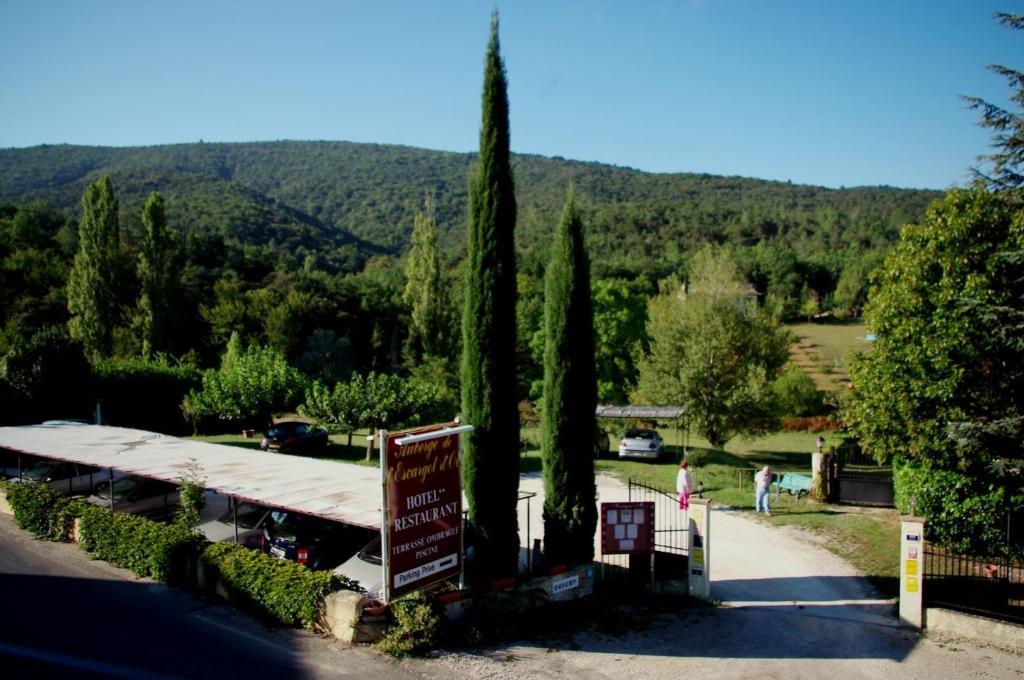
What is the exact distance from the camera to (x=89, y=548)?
46.1ft

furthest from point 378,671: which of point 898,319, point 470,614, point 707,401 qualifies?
point 707,401

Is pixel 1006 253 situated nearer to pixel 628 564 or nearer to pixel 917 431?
pixel 917 431

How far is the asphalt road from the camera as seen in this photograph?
366 inches

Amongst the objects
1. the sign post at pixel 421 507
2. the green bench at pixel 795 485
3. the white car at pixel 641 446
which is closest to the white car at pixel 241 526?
the sign post at pixel 421 507

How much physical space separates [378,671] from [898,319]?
50.7 feet

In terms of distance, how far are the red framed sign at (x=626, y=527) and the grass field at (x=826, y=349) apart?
38.5 metres

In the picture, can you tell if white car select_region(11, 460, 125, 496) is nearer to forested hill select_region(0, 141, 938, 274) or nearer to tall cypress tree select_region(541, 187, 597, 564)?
tall cypress tree select_region(541, 187, 597, 564)

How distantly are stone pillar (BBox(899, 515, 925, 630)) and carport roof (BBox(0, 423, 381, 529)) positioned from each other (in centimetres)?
854

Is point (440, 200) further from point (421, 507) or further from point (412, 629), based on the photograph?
point (412, 629)

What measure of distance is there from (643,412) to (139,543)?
19415mm

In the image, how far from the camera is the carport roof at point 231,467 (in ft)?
39.1

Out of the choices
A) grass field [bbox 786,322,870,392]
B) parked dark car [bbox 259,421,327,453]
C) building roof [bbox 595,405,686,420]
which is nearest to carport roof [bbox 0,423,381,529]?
parked dark car [bbox 259,421,327,453]

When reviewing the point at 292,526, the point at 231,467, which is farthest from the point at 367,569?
the point at 231,467

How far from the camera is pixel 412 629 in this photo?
10.0m
